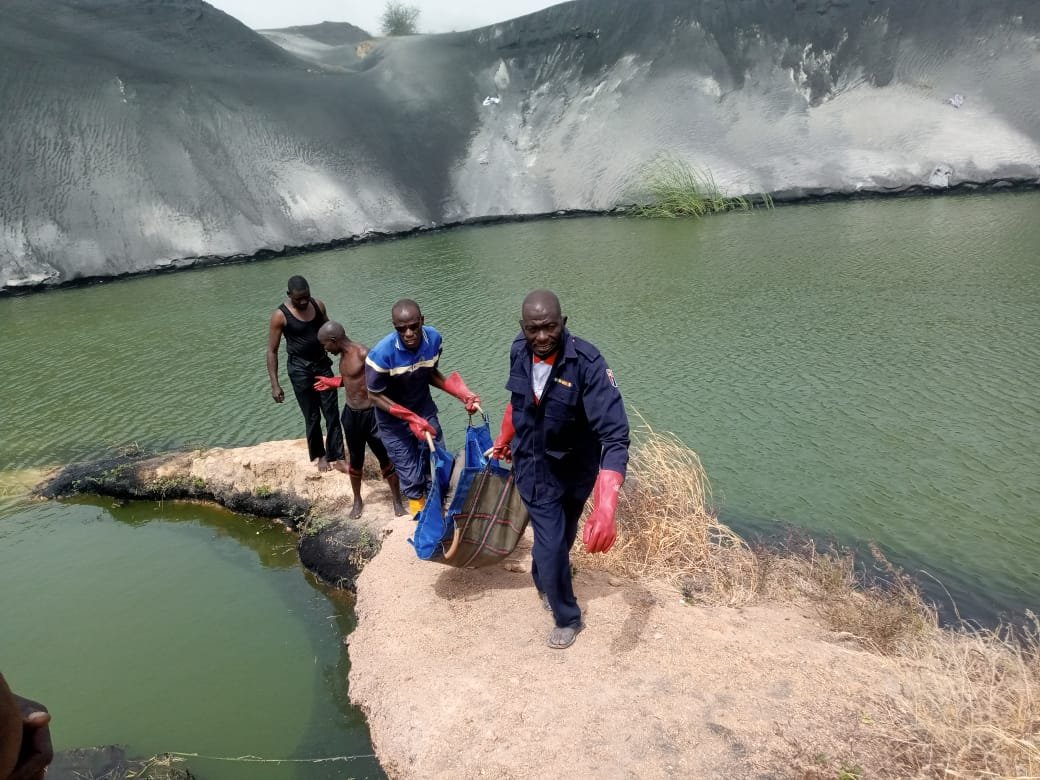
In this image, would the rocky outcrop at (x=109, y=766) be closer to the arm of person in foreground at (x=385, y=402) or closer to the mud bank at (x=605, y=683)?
the mud bank at (x=605, y=683)

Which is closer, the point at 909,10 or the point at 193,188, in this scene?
the point at 193,188

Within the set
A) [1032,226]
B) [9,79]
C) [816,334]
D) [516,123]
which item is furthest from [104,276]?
[1032,226]

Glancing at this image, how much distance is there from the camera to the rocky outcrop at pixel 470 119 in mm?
20000

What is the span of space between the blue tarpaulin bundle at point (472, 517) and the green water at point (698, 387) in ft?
3.09

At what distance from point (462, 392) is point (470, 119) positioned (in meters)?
25.7

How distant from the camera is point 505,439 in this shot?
131 inches

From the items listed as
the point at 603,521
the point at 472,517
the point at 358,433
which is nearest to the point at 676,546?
the point at 472,517

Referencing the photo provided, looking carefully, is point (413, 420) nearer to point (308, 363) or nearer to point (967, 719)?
point (308, 363)

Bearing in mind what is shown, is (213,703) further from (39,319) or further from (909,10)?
(909,10)

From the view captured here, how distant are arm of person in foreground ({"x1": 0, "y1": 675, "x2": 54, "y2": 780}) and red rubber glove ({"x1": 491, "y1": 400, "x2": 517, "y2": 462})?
199 cm

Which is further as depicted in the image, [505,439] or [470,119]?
[470,119]

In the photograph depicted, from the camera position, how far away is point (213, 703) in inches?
144

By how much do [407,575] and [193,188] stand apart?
2077 centimetres

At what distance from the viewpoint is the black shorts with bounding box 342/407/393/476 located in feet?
15.3
